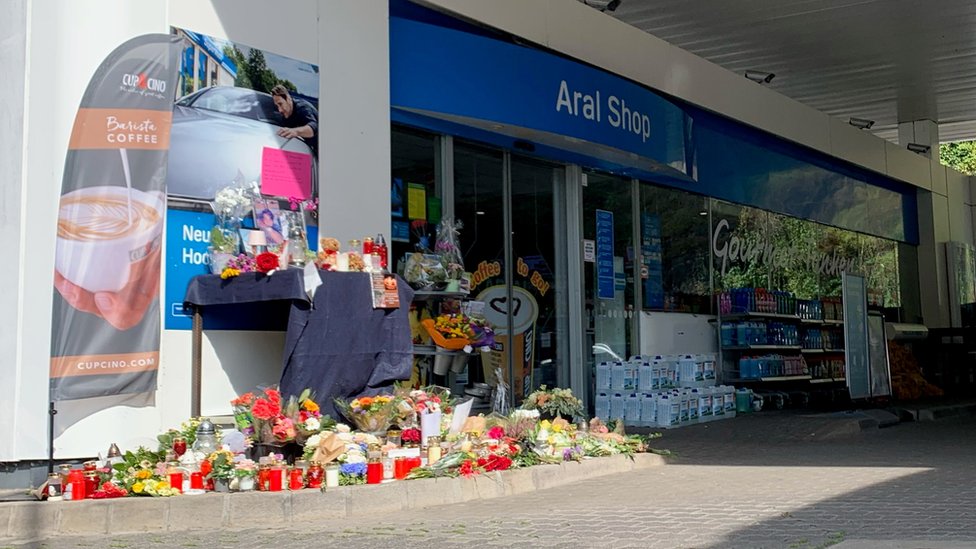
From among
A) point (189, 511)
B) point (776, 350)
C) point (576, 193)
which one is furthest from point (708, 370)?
point (189, 511)

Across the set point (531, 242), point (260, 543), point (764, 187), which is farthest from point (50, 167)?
point (764, 187)

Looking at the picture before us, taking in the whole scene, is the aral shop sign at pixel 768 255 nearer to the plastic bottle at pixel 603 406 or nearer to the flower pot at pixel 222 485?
the plastic bottle at pixel 603 406

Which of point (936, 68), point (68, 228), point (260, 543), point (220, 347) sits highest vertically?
A: point (936, 68)

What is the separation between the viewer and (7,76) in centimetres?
834

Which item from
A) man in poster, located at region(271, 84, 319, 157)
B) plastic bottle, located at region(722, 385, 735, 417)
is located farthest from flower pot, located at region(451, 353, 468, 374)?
plastic bottle, located at region(722, 385, 735, 417)

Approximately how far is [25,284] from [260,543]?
10.2 ft

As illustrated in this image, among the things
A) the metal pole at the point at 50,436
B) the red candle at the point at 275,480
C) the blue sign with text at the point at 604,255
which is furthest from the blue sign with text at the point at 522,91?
the red candle at the point at 275,480

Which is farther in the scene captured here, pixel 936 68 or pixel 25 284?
pixel 936 68

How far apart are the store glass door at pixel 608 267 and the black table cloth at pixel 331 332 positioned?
18.4ft

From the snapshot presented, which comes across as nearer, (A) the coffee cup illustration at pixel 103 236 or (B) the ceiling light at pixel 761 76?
(A) the coffee cup illustration at pixel 103 236

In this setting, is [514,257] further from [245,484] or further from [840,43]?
[840,43]

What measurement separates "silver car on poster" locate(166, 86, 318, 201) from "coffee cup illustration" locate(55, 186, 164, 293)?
1.77 feet

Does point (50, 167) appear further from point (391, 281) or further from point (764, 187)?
point (764, 187)

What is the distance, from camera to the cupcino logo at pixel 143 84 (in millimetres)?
8578
